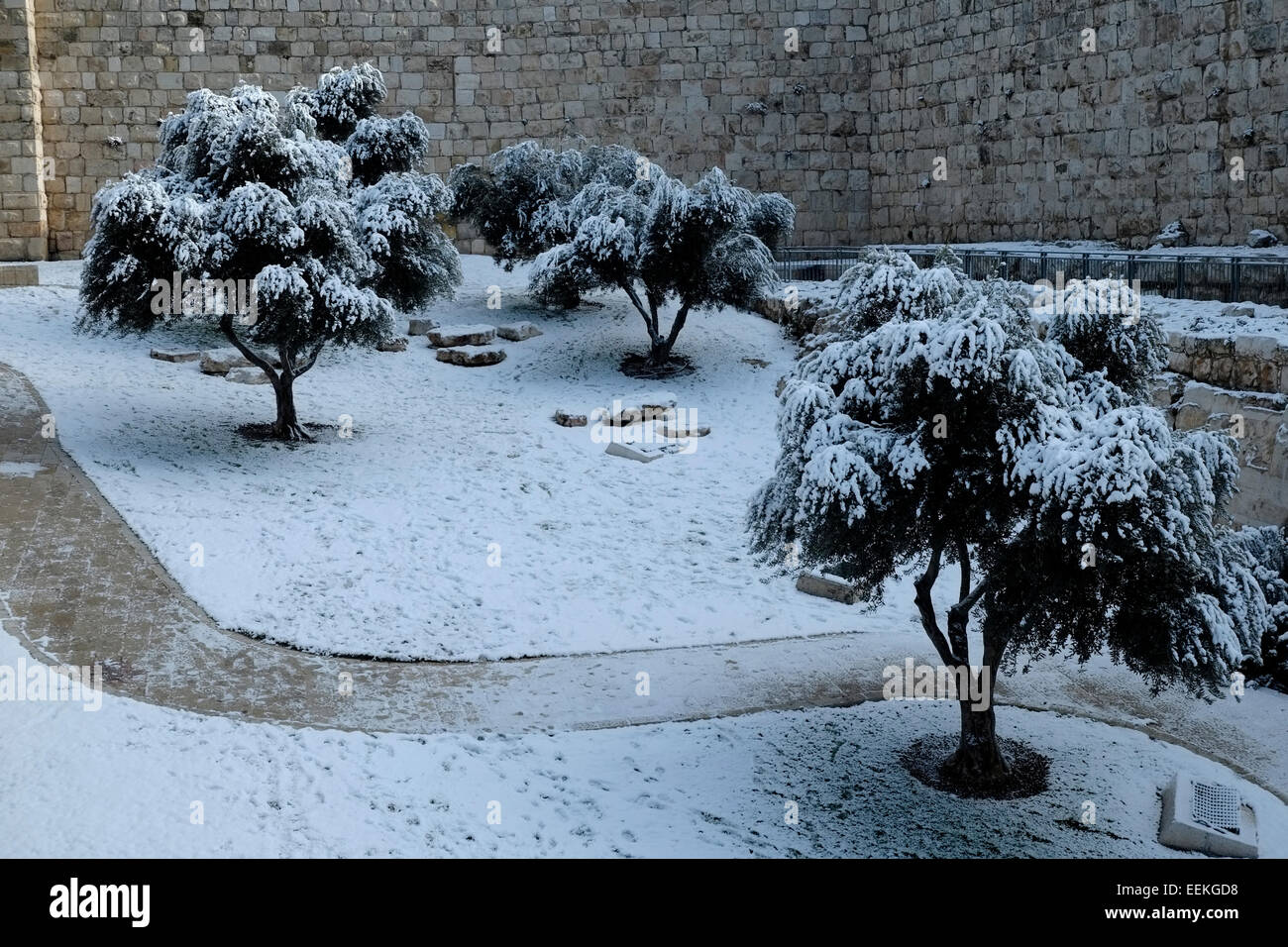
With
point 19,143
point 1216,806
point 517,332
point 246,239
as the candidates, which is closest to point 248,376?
point 246,239

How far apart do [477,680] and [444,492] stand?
4.41 meters

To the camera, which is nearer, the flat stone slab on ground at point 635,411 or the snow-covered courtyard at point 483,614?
the snow-covered courtyard at point 483,614

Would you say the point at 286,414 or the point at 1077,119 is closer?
the point at 286,414

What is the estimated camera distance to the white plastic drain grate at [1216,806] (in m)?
7.65

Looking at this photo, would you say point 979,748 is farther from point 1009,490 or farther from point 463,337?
point 463,337

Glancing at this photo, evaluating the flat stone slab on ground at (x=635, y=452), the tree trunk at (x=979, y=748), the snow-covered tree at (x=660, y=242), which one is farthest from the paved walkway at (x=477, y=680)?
the snow-covered tree at (x=660, y=242)

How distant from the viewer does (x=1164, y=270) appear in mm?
14797

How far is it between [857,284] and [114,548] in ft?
23.1

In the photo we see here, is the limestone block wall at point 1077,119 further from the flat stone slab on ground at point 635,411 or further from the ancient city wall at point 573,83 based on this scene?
the flat stone slab on ground at point 635,411

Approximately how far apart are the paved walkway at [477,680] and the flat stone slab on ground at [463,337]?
8.63 m

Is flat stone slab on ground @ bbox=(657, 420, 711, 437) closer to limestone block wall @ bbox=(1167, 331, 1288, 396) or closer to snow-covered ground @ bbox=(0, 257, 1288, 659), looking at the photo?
snow-covered ground @ bbox=(0, 257, 1288, 659)

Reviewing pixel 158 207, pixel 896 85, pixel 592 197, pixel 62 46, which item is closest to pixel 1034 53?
pixel 896 85

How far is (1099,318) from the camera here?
8547mm

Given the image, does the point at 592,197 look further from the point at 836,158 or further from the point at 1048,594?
the point at 1048,594
